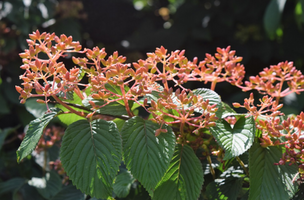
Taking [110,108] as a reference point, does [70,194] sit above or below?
below

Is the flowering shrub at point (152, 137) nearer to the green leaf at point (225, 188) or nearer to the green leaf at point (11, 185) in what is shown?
the green leaf at point (225, 188)

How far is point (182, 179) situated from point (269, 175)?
16cm

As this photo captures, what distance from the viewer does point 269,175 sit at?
55 centimetres

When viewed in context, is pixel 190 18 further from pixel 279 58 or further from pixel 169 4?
pixel 279 58

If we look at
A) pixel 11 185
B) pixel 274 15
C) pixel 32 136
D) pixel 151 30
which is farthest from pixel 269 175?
pixel 151 30

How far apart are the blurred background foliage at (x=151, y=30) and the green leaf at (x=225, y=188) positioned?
5.12ft

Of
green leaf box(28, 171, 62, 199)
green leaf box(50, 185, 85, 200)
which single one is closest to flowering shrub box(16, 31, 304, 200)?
green leaf box(50, 185, 85, 200)

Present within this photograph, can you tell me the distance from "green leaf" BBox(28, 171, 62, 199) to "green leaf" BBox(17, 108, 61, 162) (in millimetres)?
476

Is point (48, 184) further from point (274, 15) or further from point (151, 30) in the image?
point (151, 30)

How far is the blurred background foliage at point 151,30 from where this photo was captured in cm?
209

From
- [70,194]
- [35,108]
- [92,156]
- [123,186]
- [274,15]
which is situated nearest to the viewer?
[92,156]

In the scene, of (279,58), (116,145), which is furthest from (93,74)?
(279,58)

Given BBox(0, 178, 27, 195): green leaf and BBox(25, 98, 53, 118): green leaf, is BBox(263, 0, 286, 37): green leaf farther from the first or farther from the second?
BBox(0, 178, 27, 195): green leaf

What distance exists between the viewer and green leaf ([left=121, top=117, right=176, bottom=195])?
51 cm
